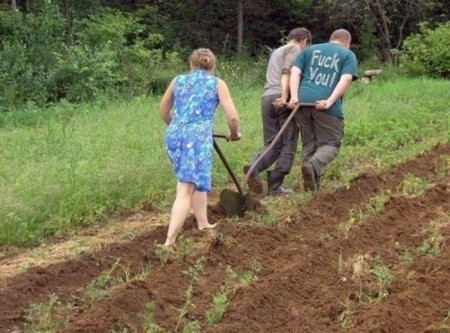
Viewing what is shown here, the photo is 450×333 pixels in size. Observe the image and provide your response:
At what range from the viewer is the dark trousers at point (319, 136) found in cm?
831

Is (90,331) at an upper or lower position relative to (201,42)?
upper

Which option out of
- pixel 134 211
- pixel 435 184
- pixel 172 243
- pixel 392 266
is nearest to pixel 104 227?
pixel 134 211

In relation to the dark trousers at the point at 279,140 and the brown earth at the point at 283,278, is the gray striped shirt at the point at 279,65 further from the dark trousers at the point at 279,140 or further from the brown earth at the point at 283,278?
the brown earth at the point at 283,278

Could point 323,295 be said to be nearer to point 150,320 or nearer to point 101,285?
point 150,320

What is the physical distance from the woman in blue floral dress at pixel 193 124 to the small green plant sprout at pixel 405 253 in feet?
5.29

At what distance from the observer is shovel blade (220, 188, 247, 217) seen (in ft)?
24.8

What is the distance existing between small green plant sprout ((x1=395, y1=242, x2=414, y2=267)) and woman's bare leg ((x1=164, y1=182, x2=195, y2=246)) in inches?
66.1

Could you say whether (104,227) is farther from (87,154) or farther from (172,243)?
(87,154)

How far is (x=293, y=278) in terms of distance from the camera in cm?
540

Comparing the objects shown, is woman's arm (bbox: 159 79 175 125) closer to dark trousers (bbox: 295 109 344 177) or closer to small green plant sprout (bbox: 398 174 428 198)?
dark trousers (bbox: 295 109 344 177)

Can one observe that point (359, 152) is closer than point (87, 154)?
No

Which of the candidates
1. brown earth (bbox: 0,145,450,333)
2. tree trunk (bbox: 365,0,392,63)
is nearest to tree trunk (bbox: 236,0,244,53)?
tree trunk (bbox: 365,0,392,63)

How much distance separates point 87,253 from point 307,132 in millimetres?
3065

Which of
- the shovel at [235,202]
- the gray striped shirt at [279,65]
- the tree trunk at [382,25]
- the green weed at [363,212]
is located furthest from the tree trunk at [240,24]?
the shovel at [235,202]
